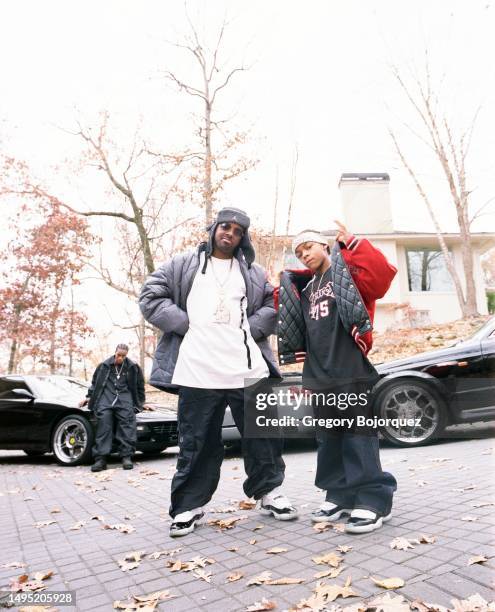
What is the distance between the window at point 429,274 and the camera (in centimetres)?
2228

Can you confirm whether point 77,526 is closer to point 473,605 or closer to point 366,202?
point 473,605

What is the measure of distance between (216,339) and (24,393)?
17.9 feet

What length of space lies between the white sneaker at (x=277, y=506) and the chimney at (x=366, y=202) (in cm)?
2038

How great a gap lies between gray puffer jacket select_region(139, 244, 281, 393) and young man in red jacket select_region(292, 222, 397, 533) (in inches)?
13.7

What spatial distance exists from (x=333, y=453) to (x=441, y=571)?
3.63ft

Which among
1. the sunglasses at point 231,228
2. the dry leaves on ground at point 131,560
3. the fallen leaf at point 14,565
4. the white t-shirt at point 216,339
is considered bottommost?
the fallen leaf at point 14,565

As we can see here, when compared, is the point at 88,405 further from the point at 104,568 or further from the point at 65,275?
the point at 65,275

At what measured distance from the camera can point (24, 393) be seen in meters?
7.44

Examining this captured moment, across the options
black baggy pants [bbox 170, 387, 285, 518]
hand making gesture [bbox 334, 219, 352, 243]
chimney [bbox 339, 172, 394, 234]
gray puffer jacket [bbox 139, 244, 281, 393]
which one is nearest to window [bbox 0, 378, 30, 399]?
gray puffer jacket [bbox 139, 244, 281, 393]

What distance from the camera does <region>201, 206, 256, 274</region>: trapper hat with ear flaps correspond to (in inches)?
135

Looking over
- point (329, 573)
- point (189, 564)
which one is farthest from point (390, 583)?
point (189, 564)

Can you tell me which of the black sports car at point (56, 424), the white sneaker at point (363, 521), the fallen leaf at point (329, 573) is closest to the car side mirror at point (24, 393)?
the black sports car at point (56, 424)

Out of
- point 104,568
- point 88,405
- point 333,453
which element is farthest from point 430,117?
point 104,568

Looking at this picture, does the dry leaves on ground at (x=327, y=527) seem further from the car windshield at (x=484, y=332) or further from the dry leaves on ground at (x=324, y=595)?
the car windshield at (x=484, y=332)
